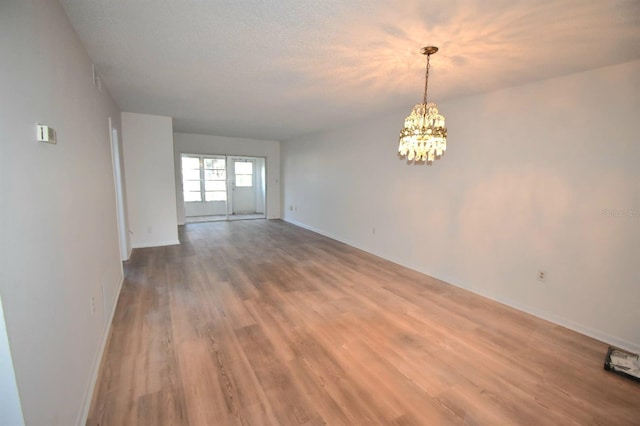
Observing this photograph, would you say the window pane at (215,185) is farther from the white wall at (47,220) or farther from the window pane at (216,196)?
the white wall at (47,220)

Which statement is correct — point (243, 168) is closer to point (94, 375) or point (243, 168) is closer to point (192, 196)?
point (192, 196)

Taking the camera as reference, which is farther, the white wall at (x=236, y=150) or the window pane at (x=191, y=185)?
the window pane at (x=191, y=185)

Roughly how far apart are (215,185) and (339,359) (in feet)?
24.6

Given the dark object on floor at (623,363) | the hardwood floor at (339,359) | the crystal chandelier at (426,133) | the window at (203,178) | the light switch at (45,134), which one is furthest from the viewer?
the window at (203,178)

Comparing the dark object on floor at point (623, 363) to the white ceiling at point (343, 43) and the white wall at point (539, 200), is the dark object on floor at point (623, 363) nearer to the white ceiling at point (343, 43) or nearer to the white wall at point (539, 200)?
the white wall at point (539, 200)

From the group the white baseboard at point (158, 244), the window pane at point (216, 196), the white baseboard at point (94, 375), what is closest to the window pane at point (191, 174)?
the window pane at point (216, 196)

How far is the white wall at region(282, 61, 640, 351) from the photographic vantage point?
2.39m

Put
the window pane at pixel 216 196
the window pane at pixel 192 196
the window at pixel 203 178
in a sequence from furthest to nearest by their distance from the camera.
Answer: the window pane at pixel 216 196, the window pane at pixel 192 196, the window at pixel 203 178

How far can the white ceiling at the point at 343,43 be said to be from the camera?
1668 mm

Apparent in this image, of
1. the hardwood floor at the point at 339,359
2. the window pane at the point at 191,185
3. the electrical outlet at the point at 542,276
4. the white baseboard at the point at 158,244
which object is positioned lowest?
the hardwood floor at the point at 339,359

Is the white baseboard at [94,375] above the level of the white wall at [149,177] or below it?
below

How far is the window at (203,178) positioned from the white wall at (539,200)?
5.60m

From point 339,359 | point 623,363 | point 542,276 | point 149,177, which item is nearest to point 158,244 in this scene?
point 149,177

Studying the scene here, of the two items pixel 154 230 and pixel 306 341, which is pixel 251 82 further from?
pixel 154 230
